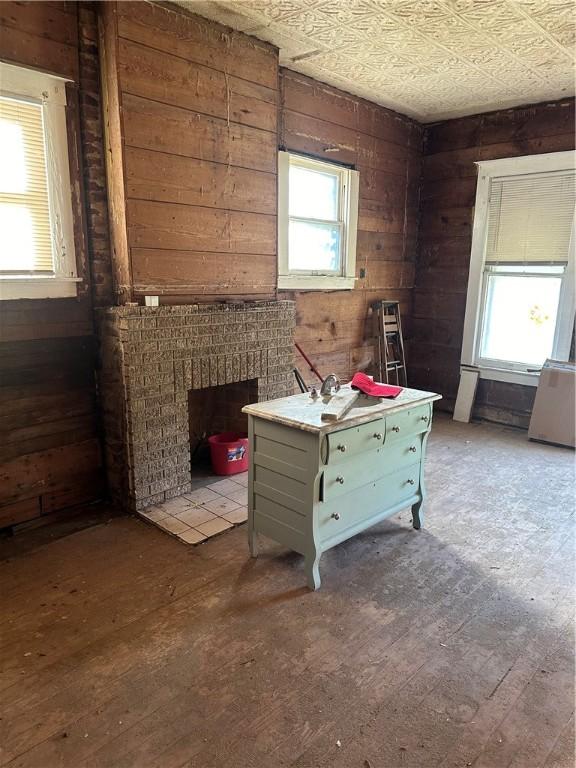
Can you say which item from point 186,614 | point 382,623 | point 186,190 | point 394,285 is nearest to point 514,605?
point 382,623

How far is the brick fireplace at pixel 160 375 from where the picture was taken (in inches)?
114

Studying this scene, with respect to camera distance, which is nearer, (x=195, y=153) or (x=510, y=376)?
(x=195, y=153)

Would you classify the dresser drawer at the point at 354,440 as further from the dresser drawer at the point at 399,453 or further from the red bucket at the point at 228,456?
the red bucket at the point at 228,456

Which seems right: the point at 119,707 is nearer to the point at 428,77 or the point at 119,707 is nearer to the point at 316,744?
the point at 316,744

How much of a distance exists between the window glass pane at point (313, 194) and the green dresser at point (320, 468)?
2.11 m

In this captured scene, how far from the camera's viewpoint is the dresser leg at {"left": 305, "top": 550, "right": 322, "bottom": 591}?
90.0 inches

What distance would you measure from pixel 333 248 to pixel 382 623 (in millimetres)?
3235

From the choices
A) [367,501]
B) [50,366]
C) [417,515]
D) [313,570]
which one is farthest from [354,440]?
[50,366]

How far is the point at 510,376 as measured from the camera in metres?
4.91

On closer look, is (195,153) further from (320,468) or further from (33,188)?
(320,468)

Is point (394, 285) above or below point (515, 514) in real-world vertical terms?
above

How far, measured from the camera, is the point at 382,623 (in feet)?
6.93

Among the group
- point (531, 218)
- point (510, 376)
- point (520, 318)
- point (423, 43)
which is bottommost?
point (510, 376)

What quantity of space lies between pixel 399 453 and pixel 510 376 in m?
2.76
